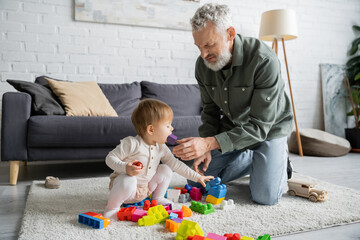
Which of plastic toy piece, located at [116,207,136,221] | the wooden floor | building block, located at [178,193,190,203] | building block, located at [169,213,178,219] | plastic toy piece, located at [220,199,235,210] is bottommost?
the wooden floor

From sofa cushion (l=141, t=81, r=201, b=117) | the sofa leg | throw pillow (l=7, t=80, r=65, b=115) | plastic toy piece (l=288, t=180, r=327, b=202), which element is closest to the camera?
plastic toy piece (l=288, t=180, r=327, b=202)

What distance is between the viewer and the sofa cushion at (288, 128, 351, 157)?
3.45 metres

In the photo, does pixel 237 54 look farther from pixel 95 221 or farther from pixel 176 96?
pixel 176 96

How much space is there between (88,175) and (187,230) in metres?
1.54

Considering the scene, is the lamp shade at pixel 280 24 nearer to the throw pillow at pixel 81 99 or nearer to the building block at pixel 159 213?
the throw pillow at pixel 81 99

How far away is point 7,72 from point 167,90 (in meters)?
1.49

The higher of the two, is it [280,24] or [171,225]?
[280,24]

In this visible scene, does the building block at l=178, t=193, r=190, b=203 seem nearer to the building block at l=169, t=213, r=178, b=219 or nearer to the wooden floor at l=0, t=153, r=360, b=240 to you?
the building block at l=169, t=213, r=178, b=219

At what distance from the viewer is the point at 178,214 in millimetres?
1436

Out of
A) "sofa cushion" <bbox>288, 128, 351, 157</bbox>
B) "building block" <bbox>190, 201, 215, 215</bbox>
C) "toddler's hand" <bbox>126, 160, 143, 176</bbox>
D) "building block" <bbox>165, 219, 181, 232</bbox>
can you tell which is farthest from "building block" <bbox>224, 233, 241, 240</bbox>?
"sofa cushion" <bbox>288, 128, 351, 157</bbox>

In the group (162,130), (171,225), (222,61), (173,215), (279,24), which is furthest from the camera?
(279,24)

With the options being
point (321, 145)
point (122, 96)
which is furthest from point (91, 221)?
point (321, 145)

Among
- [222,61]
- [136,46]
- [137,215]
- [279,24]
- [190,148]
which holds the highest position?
[279,24]

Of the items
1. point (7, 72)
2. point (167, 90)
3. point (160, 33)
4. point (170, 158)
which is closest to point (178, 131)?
point (167, 90)
